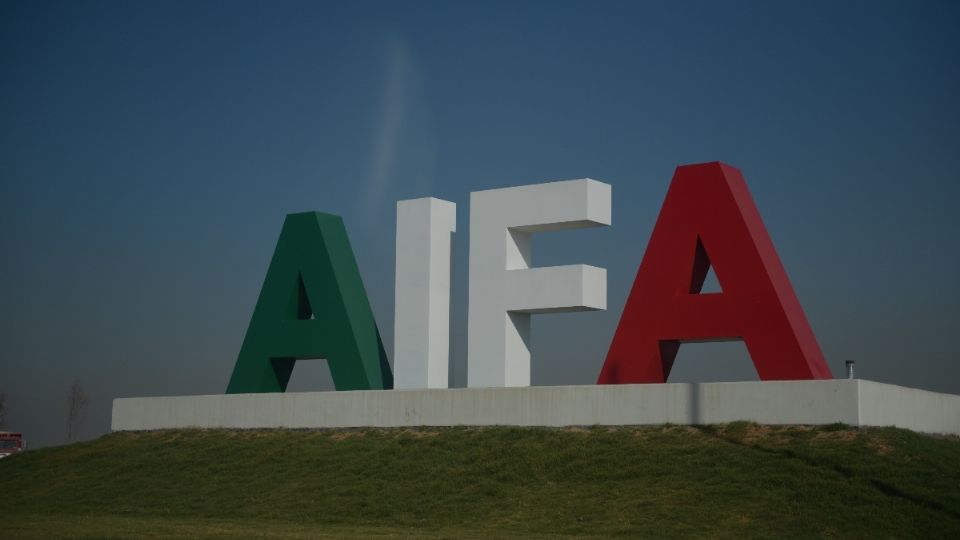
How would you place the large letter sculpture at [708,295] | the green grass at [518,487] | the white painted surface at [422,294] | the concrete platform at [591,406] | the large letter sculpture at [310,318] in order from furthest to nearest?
the large letter sculpture at [310,318], the white painted surface at [422,294], the large letter sculpture at [708,295], the concrete platform at [591,406], the green grass at [518,487]

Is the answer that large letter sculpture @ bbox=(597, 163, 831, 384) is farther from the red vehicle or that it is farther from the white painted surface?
the red vehicle

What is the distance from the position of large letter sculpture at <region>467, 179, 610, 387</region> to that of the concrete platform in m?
1.91

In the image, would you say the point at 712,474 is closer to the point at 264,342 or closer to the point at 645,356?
the point at 645,356

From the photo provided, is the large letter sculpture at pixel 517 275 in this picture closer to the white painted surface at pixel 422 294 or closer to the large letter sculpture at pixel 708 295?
the white painted surface at pixel 422 294

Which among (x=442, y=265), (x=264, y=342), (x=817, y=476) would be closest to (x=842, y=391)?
(x=817, y=476)

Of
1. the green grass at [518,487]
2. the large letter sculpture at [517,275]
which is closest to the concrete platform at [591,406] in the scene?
the green grass at [518,487]

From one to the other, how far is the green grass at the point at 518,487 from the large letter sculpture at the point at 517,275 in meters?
3.05

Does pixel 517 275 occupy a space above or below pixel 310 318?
above

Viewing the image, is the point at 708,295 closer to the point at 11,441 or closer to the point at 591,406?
the point at 591,406

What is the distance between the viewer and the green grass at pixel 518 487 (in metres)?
25.6

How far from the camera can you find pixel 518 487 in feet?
99.3

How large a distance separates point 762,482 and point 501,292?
12237 millimetres

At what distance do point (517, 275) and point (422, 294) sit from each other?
360 cm

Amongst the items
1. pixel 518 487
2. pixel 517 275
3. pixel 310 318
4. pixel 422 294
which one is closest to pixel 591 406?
pixel 518 487
